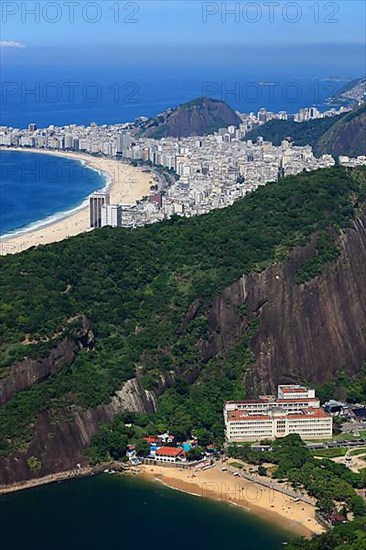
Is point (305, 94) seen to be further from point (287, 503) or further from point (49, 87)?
point (287, 503)

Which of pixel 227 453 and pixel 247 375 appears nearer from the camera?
pixel 227 453

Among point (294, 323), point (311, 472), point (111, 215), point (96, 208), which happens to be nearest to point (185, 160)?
point (96, 208)

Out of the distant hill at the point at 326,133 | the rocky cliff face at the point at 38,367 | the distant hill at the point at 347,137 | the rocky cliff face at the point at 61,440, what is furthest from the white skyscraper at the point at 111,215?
the distant hill at the point at 347,137

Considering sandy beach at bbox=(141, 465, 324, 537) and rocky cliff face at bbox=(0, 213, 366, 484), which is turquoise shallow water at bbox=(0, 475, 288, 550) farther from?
rocky cliff face at bbox=(0, 213, 366, 484)

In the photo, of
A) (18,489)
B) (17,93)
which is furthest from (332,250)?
(17,93)

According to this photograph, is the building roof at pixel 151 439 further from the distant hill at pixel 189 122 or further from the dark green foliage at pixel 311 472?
the distant hill at pixel 189 122

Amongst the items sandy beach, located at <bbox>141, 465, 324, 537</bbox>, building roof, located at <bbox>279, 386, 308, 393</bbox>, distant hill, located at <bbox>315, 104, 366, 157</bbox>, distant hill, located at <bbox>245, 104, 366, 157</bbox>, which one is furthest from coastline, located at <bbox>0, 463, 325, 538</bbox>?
distant hill, located at <bbox>315, 104, 366, 157</bbox>

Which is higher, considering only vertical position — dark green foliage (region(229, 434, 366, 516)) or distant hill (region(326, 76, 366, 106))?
distant hill (region(326, 76, 366, 106))
